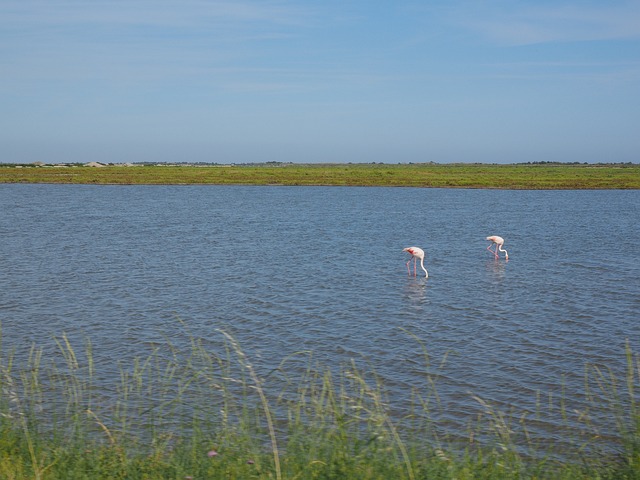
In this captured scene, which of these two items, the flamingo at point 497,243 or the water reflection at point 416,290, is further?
the flamingo at point 497,243

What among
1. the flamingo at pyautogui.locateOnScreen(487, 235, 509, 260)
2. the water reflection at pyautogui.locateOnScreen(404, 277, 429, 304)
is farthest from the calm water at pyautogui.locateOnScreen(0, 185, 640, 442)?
the flamingo at pyautogui.locateOnScreen(487, 235, 509, 260)

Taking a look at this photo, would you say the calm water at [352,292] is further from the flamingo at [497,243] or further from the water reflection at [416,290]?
the flamingo at [497,243]

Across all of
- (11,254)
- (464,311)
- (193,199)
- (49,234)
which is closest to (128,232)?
(49,234)

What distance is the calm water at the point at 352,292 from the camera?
44.4ft

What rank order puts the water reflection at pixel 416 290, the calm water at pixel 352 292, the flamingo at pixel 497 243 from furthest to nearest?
the flamingo at pixel 497 243, the water reflection at pixel 416 290, the calm water at pixel 352 292

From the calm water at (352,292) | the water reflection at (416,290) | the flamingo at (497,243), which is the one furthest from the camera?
the flamingo at (497,243)

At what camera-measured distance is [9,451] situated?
22.0ft

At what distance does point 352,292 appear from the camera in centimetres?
2017

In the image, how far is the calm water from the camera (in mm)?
13547

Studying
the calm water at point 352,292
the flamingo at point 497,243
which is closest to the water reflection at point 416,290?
the calm water at point 352,292

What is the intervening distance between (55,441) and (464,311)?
41.9ft

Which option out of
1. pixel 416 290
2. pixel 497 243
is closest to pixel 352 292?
pixel 416 290

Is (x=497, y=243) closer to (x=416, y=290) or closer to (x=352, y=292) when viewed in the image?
(x=416, y=290)

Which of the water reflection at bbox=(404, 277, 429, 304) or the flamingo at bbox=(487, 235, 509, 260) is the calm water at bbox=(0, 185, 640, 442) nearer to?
the water reflection at bbox=(404, 277, 429, 304)
